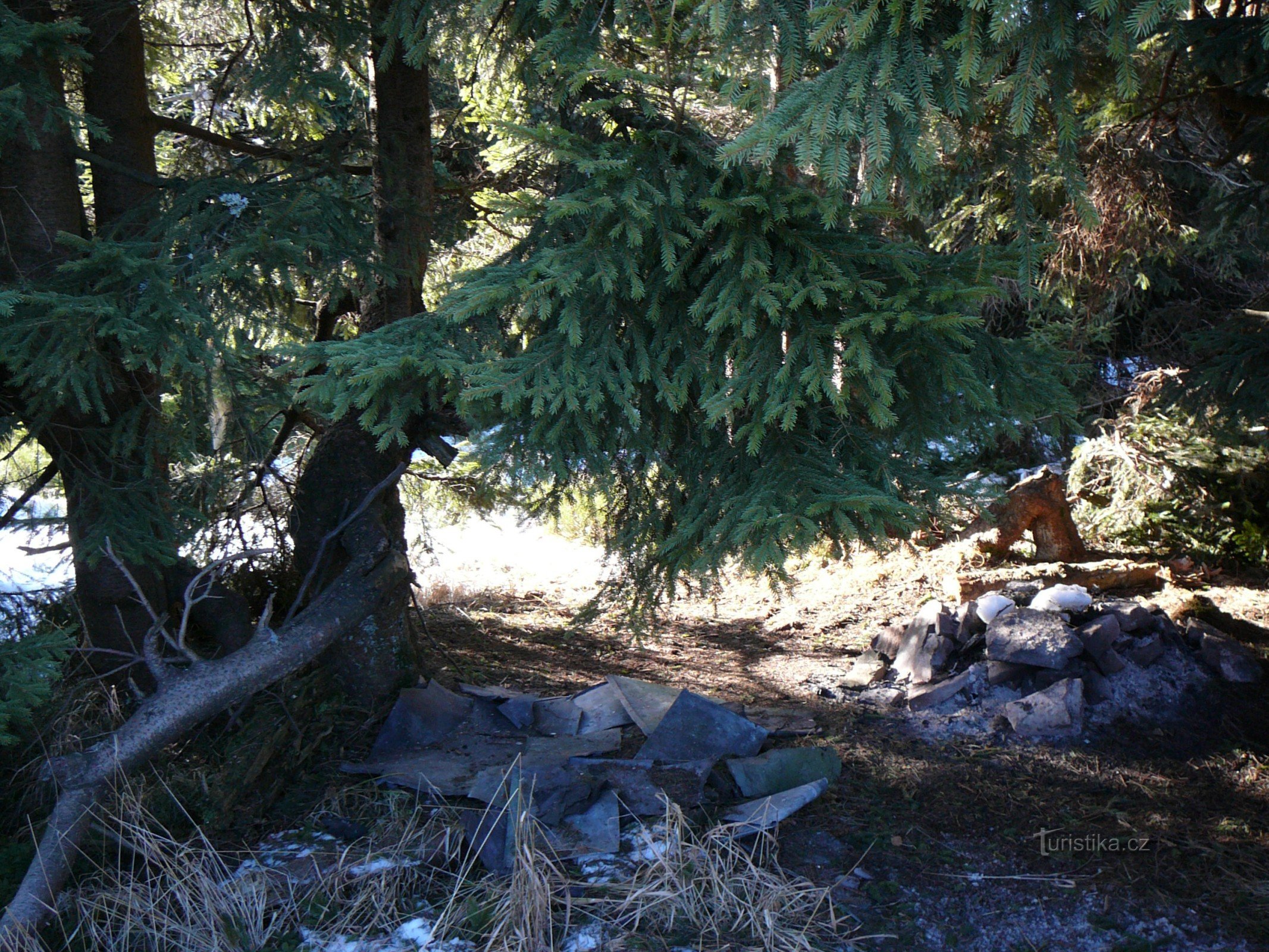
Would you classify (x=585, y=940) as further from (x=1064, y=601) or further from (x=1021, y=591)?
(x=1021, y=591)

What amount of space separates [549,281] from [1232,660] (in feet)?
17.1

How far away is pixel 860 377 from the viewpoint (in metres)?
3.37

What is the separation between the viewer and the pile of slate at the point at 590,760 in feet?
13.1

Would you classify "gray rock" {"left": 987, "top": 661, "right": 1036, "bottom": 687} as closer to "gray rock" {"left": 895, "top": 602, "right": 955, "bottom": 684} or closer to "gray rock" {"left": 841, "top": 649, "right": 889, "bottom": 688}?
"gray rock" {"left": 895, "top": 602, "right": 955, "bottom": 684}

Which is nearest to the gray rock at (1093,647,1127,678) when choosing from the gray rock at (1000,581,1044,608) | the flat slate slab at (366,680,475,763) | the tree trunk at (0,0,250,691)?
the gray rock at (1000,581,1044,608)

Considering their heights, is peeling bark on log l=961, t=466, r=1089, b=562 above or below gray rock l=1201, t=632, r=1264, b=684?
above

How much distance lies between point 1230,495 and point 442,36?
26.0ft

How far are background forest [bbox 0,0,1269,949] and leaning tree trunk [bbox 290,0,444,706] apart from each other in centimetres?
2

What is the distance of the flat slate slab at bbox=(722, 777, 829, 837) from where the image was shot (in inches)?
154

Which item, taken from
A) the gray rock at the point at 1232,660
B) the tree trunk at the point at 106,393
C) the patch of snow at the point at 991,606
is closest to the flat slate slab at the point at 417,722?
the tree trunk at the point at 106,393

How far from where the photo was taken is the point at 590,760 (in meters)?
4.41

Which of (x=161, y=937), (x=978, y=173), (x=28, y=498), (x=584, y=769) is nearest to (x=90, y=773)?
(x=161, y=937)

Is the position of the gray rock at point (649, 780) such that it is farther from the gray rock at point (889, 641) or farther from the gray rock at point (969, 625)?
the gray rock at point (889, 641)

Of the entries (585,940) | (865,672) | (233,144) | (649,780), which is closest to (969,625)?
(865,672)
